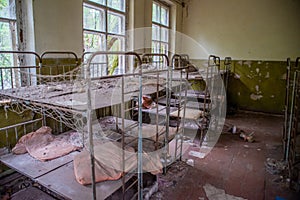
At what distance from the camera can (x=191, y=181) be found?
2.54 metres

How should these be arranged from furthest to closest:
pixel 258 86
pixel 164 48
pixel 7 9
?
pixel 164 48
pixel 258 86
pixel 7 9

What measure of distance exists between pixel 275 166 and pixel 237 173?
54 cm

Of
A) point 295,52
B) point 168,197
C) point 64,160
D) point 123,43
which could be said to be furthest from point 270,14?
point 64,160

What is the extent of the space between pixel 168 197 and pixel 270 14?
4.73 metres

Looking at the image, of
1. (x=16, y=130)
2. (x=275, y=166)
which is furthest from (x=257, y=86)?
(x=16, y=130)

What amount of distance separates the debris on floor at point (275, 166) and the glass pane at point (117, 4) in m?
3.29

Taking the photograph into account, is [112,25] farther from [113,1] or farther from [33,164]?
[33,164]

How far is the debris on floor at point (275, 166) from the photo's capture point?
2.75 metres

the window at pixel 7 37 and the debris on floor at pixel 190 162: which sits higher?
the window at pixel 7 37

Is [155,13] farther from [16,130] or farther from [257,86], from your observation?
[16,130]

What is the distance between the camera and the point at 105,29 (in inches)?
145

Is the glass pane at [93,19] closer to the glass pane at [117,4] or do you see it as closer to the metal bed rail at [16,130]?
the glass pane at [117,4]

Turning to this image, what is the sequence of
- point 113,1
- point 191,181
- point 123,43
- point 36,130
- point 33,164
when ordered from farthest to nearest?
1. point 123,43
2. point 113,1
3. point 36,130
4. point 191,181
5. point 33,164

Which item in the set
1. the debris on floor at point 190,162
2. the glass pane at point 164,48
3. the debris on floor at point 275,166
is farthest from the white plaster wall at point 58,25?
the debris on floor at point 275,166
